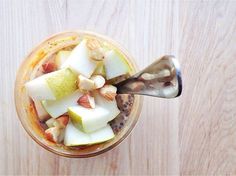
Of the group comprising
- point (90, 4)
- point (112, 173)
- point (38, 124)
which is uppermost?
point (90, 4)

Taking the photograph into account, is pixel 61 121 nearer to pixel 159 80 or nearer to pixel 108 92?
pixel 108 92

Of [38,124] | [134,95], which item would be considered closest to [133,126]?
[134,95]

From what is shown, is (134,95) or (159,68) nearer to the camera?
(159,68)

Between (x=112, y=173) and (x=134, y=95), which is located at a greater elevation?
(x=134, y=95)

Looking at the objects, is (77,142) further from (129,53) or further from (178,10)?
(178,10)

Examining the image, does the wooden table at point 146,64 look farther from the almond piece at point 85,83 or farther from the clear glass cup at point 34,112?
the almond piece at point 85,83

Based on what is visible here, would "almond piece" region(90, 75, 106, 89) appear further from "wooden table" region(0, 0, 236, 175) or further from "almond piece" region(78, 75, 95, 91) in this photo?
"wooden table" region(0, 0, 236, 175)

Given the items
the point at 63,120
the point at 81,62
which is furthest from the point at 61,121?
the point at 81,62
